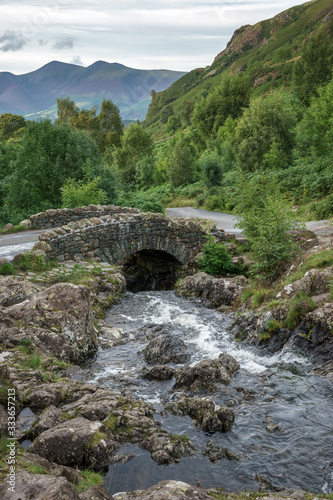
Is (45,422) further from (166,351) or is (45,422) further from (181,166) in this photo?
(181,166)

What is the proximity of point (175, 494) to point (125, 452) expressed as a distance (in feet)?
6.64

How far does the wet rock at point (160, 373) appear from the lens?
27.2 ft

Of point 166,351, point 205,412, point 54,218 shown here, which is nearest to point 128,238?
point 54,218

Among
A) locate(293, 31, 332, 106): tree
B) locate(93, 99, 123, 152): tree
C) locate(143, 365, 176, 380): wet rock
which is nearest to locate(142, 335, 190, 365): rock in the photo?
locate(143, 365, 176, 380): wet rock

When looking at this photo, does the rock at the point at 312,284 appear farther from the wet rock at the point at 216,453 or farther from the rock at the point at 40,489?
the rock at the point at 40,489

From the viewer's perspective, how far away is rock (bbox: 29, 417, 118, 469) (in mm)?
5121

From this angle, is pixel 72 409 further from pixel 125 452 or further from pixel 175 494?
pixel 175 494

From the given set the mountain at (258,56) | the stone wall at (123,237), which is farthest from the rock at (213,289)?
the mountain at (258,56)

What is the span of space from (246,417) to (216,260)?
32.1 feet

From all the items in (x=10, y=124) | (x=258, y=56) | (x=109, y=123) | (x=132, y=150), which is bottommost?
(x=132, y=150)

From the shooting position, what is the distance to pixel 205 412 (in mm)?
6625

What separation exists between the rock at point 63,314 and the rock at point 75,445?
11.9ft

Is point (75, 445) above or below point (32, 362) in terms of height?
above

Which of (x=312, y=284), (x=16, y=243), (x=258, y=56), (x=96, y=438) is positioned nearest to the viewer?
(x=96, y=438)
